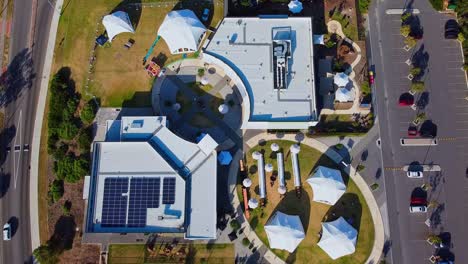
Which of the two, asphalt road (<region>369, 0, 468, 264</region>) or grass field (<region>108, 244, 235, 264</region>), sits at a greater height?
asphalt road (<region>369, 0, 468, 264</region>)

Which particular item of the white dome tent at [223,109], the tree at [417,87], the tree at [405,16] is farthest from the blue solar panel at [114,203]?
the tree at [405,16]

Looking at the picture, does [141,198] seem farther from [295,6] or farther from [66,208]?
[295,6]

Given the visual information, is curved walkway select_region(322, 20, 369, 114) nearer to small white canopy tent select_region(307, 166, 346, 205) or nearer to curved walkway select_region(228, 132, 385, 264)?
curved walkway select_region(228, 132, 385, 264)

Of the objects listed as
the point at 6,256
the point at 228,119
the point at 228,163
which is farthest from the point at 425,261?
the point at 6,256

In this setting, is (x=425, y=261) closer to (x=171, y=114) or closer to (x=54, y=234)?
(x=171, y=114)

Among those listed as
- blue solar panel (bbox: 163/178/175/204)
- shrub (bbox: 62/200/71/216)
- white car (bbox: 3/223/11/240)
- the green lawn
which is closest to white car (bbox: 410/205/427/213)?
the green lawn

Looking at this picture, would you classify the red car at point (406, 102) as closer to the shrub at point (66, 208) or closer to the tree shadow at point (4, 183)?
the shrub at point (66, 208)
